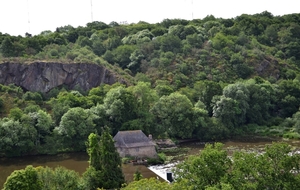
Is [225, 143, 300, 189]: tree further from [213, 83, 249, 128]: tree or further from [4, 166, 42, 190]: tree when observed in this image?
[213, 83, 249, 128]: tree

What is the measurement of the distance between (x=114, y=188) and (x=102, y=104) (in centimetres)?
3332

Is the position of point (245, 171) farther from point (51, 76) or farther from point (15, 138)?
point (51, 76)

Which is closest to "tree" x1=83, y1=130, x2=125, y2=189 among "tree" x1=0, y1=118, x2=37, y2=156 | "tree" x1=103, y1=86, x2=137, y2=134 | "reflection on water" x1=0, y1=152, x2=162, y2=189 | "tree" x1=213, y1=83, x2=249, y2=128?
"reflection on water" x1=0, y1=152, x2=162, y2=189

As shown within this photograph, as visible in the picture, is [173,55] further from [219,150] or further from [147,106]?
[219,150]

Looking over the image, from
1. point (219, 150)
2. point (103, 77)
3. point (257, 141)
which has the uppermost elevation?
point (103, 77)

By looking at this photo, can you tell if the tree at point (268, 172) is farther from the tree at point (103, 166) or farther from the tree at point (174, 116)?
the tree at point (174, 116)

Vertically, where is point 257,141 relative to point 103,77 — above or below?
below

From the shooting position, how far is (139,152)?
5994cm

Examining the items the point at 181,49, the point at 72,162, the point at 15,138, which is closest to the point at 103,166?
the point at 72,162

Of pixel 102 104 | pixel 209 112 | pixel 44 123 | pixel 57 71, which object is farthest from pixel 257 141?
pixel 57 71

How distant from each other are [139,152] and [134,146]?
108 centimetres

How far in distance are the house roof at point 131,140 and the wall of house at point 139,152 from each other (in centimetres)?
45

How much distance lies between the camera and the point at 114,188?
41250 mm

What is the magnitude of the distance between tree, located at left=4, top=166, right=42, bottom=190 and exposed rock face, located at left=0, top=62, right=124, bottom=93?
49.5m
